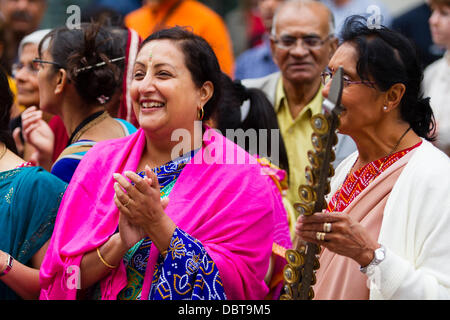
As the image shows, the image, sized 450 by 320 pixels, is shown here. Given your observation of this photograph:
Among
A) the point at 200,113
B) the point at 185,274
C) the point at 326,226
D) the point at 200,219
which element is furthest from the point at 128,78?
the point at 326,226

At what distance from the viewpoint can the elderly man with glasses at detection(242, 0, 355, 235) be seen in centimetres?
509

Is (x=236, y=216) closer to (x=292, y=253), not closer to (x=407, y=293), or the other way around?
(x=292, y=253)

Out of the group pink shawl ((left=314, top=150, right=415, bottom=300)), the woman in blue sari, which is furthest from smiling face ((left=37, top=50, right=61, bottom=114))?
pink shawl ((left=314, top=150, right=415, bottom=300))

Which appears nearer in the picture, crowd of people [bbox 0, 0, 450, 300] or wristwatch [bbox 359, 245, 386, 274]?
wristwatch [bbox 359, 245, 386, 274]

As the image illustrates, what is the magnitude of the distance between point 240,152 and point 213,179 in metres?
0.24

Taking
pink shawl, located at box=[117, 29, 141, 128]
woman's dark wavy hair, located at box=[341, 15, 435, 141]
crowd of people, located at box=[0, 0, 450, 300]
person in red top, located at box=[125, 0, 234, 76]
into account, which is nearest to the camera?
crowd of people, located at box=[0, 0, 450, 300]

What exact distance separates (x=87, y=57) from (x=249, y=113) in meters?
1.25

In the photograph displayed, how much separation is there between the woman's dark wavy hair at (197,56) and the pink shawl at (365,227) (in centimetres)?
97

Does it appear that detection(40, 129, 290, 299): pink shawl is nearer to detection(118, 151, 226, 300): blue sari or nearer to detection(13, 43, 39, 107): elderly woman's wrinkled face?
detection(118, 151, 226, 300): blue sari

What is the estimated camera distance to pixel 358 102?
3141 millimetres

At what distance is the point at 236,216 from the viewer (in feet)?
10.9

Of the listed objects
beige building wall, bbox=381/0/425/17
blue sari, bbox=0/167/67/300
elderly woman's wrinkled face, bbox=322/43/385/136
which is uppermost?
beige building wall, bbox=381/0/425/17

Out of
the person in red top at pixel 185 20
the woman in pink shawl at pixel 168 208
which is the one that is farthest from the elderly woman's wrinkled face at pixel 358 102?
the person in red top at pixel 185 20

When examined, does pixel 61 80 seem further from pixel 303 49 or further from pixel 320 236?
pixel 320 236
